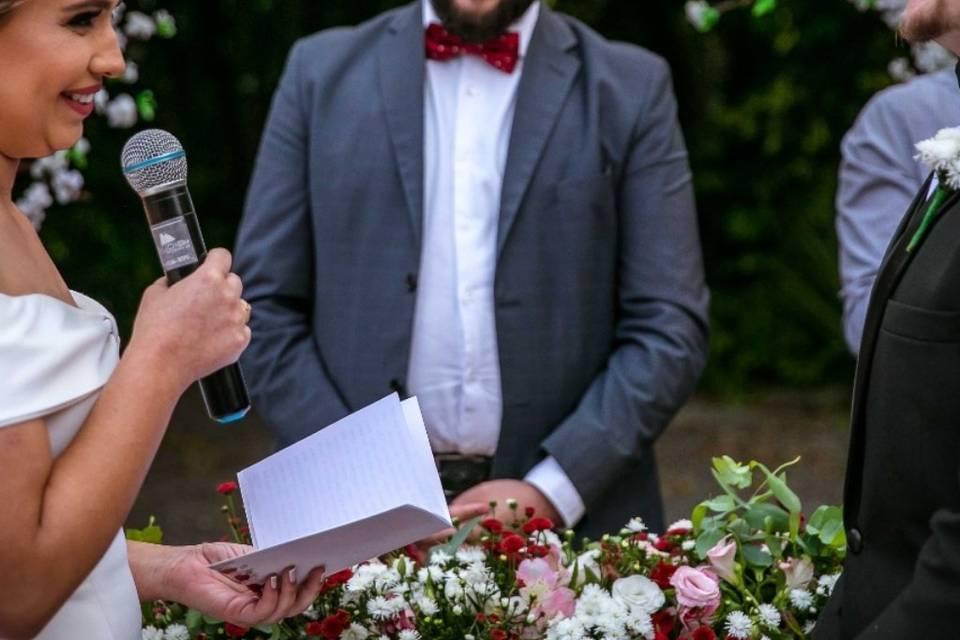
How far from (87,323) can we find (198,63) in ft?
17.7

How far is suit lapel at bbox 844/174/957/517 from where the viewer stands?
1.73m

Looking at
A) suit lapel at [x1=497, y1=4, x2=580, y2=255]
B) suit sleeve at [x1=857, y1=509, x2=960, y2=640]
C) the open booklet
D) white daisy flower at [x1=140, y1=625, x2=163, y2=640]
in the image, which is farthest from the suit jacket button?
suit lapel at [x1=497, y1=4, x2=580, y2=255]

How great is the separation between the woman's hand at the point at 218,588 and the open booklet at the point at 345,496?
39 millimetres

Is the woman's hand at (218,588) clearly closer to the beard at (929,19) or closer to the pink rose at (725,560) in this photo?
the pink rose at (725,560)

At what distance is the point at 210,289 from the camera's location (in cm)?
167

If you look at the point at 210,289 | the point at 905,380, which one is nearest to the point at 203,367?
the point at 210,289

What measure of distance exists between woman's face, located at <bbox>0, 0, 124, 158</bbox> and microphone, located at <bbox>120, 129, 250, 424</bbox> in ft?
0.32

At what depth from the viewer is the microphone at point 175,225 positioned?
1.70 metres

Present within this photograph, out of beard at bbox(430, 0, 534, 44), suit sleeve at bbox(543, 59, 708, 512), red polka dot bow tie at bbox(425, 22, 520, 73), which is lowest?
suit sleeve at bbox(543, 59, 708, 512)

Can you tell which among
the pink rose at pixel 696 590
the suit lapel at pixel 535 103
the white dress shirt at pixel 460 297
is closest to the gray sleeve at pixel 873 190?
the suit lapel at pixel 535 103

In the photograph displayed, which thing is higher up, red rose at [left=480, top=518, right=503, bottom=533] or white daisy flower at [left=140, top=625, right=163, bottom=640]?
white daisy flower at [left=140, top=625, right=163, bottom=640]

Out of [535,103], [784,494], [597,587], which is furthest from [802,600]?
[535,103]

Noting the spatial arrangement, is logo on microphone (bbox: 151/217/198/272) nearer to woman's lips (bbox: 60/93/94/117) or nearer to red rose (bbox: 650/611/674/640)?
woman's lips (bbox: 60/93/94/117)

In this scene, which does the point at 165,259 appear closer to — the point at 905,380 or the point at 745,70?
the point at 905,380
